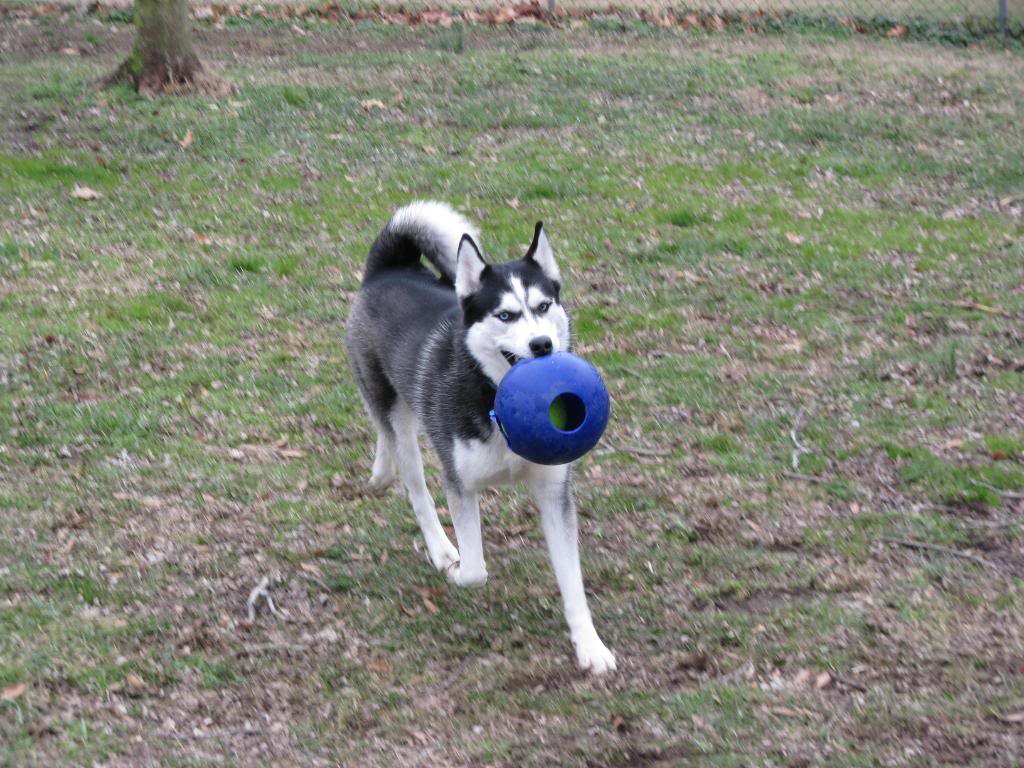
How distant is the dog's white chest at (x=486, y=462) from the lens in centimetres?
462

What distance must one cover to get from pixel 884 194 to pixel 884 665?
6673 mm

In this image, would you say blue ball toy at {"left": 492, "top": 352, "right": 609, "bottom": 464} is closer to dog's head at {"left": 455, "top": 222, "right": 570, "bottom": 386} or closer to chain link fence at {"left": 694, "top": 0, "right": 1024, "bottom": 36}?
dog's head at {"left": 455, "top": 222, "right": 570, "bottom": 386}

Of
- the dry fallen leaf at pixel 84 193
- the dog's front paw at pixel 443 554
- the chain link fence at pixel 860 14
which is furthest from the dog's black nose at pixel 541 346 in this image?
the chain link fence at pixel 860 14

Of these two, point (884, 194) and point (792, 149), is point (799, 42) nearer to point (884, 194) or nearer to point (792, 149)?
point (792, 149)

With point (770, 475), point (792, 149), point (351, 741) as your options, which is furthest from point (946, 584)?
point (792, 149)

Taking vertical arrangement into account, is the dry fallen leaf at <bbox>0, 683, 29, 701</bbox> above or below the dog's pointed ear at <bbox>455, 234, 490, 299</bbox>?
below

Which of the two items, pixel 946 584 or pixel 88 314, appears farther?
pixel 88 314

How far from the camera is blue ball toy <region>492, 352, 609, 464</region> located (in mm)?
4188

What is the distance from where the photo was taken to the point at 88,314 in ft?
26.0

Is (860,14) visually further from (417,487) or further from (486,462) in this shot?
(486,462)

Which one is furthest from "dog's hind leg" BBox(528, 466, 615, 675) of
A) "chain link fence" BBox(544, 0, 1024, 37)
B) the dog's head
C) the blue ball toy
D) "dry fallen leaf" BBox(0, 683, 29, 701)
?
"chain link fence" BBox(544, 0, 1024, 37)

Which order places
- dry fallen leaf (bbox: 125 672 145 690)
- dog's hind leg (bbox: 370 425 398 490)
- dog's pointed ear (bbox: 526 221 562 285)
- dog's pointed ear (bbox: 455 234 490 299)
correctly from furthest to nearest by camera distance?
dog's hind leg (bbox: 370 425 398 490) → dog's pointed ear (bbox: 526 221 562 285) → dog's pointed ear (bbox: 455 234 490 299) → dry fallen leaf (bbox: 125 672 145 690)

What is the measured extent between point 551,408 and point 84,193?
6.89 m

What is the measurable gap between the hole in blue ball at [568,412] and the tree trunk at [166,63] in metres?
8.72
